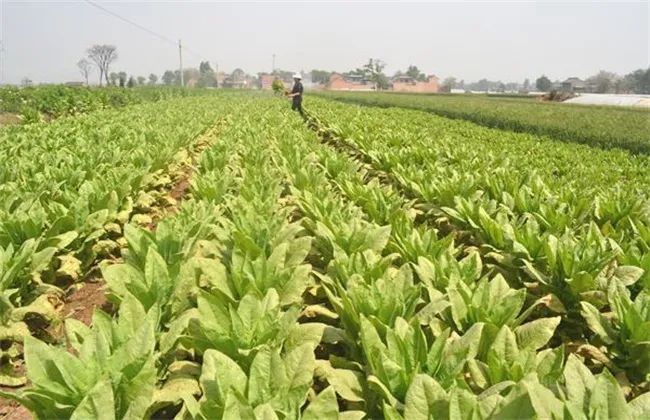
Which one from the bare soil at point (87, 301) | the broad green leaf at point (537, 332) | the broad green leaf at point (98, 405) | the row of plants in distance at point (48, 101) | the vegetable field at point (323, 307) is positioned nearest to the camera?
the broad green leaf at point (98, 405)

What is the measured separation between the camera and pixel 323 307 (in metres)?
2.96

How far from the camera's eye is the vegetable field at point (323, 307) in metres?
1.89

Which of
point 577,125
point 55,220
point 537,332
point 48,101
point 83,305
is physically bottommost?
point 83,305

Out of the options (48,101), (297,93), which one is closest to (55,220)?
(297,93)

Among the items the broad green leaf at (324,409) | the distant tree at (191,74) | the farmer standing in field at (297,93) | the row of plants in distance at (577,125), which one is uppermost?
the distant tree at (191,74)

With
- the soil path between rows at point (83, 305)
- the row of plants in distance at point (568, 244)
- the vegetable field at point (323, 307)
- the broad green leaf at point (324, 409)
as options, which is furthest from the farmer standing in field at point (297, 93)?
the broad green leaf at point (324, 409)

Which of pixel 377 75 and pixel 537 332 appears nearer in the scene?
pixel 537 332

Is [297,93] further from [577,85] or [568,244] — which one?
[577,85]

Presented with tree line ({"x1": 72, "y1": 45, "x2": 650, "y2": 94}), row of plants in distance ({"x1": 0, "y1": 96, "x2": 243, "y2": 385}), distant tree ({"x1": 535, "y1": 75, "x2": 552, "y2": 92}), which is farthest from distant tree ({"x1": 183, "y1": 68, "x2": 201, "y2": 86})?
row of plants in distance ({"x1": 0, "y1": 96, "x2": 243, "y2": 385})

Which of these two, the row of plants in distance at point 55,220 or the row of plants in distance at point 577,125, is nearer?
the row of plants in distance at point 55,220

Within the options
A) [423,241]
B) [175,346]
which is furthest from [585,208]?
[175,346]

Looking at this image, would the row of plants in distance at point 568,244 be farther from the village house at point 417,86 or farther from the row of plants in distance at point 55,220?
the village house at point 417,86

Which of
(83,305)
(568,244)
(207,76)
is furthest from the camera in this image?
(207,76)

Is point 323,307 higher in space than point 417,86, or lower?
lower
